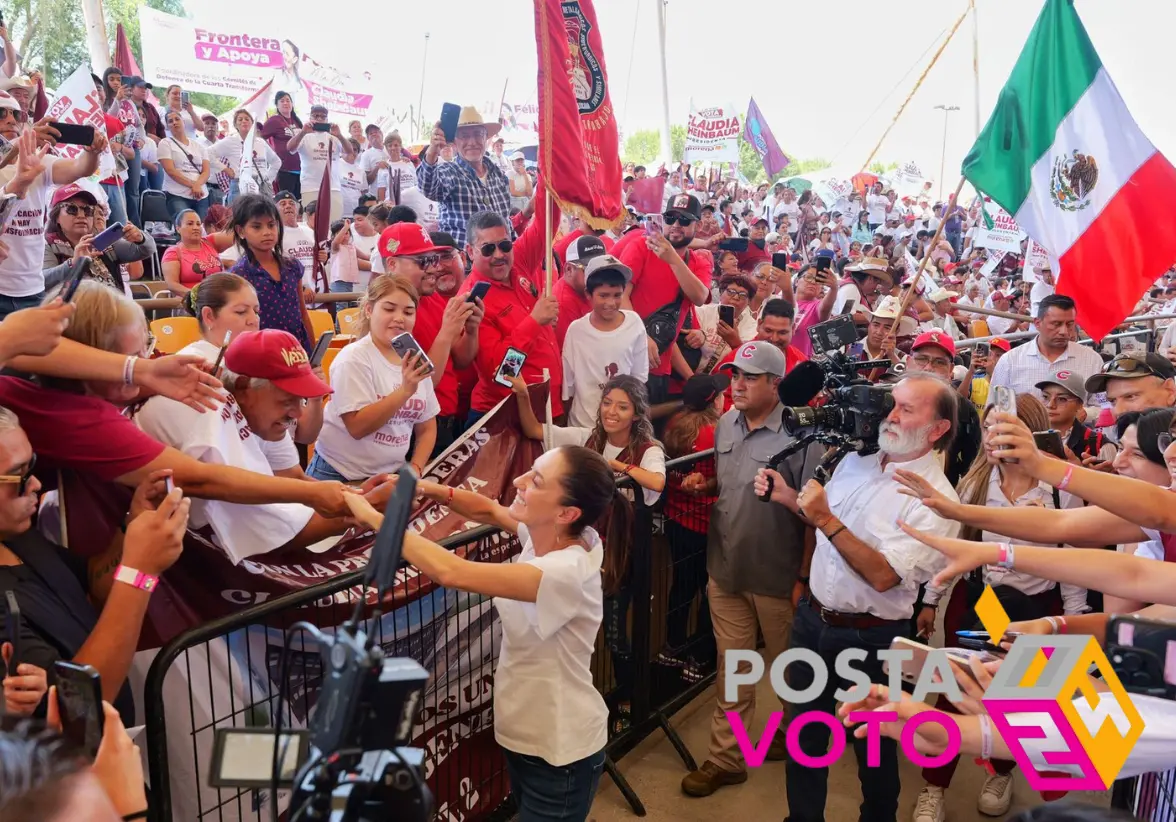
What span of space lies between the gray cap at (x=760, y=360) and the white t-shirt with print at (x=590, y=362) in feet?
3.65

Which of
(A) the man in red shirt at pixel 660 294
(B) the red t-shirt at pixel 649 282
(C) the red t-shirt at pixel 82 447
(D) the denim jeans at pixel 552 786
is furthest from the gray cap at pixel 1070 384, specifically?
(C) the red t-shirt at pixel 82 447

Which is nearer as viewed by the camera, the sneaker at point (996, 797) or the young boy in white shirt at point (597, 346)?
the sneaker at point (996, 797)

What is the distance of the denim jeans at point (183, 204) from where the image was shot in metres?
10.7

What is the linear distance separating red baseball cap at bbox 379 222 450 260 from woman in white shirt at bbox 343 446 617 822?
2.77m

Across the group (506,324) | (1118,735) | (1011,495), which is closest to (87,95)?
(506,324)

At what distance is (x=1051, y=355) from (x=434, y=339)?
4.46 m

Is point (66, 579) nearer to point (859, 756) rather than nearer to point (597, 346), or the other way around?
point (859, 756)

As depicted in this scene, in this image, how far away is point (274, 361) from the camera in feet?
9.97

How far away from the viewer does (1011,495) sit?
4320 millimetres

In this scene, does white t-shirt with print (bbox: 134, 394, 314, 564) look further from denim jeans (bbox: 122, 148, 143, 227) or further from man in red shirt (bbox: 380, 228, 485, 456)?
denim jeans (bbox: 122, 148, 143, 227)

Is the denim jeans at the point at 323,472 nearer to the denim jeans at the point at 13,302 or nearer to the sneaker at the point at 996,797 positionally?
the denim jeans at the point at 13,302

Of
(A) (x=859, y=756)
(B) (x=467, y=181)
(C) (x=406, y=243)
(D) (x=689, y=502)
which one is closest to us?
(A) (x=859, y=756)

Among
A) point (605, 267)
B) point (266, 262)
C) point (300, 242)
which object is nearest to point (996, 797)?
point (605, 267)

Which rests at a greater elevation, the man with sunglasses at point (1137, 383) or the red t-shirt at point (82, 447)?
the red t-shirt at point (82, 447)
